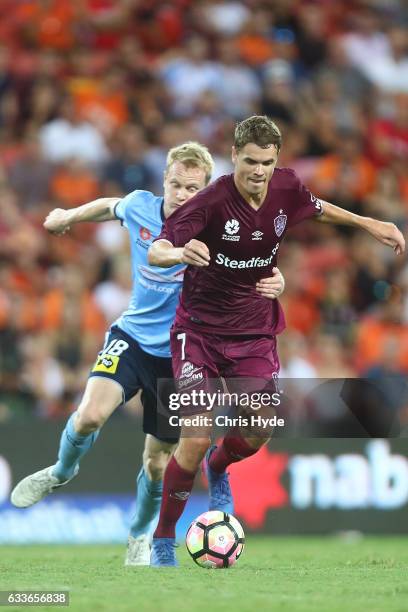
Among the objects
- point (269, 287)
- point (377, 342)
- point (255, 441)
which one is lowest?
point (255, 441)

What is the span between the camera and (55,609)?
551cm

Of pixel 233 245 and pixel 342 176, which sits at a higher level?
pixel 342 176

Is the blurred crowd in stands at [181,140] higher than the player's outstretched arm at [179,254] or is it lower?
higher

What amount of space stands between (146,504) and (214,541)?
1122mm

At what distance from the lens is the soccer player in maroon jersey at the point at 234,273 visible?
6934mm

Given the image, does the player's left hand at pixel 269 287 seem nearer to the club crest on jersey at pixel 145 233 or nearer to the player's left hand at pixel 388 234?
the player's left hand at pixel 388 234

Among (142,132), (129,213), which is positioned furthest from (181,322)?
(142,132)

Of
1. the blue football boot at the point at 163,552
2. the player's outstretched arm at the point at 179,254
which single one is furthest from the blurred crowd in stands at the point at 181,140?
the player's outstretched arm at the point at 179,254

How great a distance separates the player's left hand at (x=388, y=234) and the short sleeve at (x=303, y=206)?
0.34 m

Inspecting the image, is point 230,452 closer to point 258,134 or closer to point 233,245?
point 233,245

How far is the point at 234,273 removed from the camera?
284 inches

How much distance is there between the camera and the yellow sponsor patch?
7816mm

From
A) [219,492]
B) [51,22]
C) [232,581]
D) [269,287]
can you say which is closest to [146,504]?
[219,492]

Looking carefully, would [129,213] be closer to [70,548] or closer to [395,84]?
[70,548]
